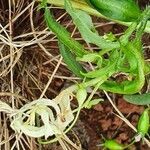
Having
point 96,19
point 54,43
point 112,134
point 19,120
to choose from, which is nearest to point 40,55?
point 54,43

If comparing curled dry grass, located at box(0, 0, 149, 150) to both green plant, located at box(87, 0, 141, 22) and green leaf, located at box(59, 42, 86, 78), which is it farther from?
green plant, located at box(87, 0, 141, 22)

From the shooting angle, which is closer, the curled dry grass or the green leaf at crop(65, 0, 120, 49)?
the green leaf at crop(65, 0, 120, 49)

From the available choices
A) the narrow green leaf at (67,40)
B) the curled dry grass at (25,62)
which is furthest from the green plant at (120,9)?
the curled dry grass at (25,62)

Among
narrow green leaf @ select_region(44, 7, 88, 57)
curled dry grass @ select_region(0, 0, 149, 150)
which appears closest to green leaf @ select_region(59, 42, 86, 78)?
narrow green leaf @ select_region(44, 7, 88, 57)

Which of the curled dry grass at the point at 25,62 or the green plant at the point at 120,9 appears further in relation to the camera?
the curled dry grass at the point at 25,62

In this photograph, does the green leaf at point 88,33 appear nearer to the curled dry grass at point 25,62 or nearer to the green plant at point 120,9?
the green plant at point 120,9

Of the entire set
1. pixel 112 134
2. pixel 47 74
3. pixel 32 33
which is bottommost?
pixel 112 134

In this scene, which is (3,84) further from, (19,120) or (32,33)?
(19,120)

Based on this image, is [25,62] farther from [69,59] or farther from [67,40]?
[67,40]
